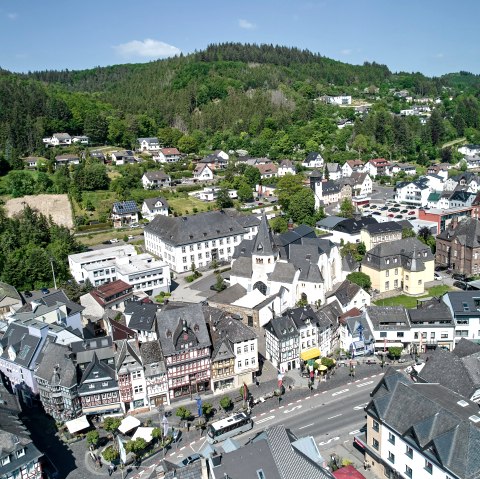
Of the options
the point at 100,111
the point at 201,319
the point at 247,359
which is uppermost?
the point at 100,111

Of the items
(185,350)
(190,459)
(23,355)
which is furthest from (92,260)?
(190,459)

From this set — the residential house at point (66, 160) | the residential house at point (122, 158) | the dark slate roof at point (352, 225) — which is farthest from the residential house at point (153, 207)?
the dark slate roof at point (352, 225)

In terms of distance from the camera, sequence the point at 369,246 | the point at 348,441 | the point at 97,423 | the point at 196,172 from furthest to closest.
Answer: the point at 196,172, the point at 369,246, the point at 97,423, the point at 348,441

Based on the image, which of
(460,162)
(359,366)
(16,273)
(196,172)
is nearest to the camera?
(359,366)

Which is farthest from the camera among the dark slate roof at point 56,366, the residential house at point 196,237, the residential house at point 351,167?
the residential house at point 351,167

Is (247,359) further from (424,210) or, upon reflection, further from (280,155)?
(280,155)

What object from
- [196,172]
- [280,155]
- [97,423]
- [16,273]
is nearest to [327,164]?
[280,155]

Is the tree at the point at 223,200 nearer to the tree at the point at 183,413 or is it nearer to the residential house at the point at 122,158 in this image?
the residential house at the point at 122,158
